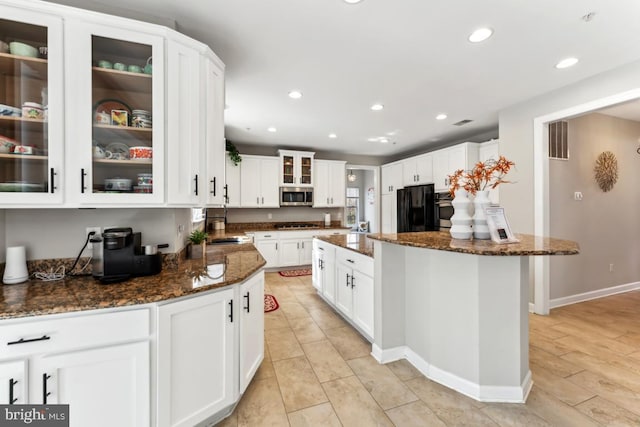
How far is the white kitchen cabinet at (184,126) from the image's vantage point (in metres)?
1.73

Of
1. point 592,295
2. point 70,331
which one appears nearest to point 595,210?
point 592,295

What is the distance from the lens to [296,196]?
19.2ft

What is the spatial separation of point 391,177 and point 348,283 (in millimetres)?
4167

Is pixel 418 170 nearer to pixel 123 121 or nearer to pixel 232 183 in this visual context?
pixel 232 183

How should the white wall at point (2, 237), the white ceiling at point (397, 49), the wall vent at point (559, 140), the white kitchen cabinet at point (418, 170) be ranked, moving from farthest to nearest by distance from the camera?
the white kitchen cabinet at point (418, 170) < the wall vent at point (559, 140) < the white ceiling at point (397, 49) < the white wall at point (2, 237)

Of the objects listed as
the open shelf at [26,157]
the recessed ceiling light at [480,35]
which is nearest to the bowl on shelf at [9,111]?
the open shelf at [26,157]

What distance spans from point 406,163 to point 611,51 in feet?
11.9

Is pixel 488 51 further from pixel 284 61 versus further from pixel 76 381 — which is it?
pixel 76 381

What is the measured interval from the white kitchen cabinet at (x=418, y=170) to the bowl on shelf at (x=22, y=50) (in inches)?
209

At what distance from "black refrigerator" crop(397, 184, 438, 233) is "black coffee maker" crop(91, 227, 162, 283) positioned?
188 inches

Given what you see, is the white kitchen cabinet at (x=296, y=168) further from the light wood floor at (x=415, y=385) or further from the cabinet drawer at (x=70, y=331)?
the cabinet drawer at (x=70, y=331)

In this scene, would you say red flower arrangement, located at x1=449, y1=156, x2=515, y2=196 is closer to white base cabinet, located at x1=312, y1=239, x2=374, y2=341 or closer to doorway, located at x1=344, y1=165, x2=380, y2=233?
white base cabinet, located at x1=312, y1=239, x2=374, y2=341

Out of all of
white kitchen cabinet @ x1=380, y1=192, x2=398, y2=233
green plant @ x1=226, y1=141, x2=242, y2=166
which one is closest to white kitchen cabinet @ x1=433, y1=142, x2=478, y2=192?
white kitchen cabinet @ x1=380, y1=192, x2=398, y2=233

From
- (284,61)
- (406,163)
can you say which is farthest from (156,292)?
(406,163)
